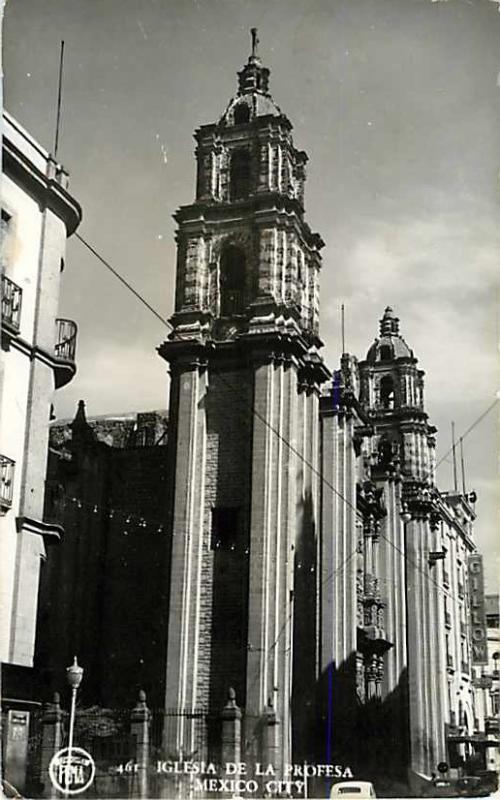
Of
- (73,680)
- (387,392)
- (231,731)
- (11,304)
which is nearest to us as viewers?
(11,304)

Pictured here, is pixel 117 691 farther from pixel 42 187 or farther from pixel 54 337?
pixel 42 187

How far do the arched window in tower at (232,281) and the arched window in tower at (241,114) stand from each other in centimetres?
105

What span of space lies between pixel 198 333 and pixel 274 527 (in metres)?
1.75

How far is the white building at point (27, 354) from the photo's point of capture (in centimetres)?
680

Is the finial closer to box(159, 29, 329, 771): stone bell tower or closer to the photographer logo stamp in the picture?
box(159, 29, 329, 771): stone bell tower

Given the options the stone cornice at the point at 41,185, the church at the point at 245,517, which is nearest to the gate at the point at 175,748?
the church at the point at 245,517

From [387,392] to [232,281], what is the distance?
11.5ft

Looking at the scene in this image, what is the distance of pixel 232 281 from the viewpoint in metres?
9.57

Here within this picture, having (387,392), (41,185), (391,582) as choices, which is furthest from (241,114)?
(391,582)

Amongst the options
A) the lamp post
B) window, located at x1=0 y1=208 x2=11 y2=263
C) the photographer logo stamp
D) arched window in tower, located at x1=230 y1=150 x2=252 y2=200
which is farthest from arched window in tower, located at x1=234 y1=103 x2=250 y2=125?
the photographer logo stamp

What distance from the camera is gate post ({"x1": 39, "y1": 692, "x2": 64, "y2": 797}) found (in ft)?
20.2

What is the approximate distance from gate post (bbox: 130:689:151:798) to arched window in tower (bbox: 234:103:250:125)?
13.9 ft

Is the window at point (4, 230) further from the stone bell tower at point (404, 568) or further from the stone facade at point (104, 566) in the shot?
the stone bell tower at point (404, 568)

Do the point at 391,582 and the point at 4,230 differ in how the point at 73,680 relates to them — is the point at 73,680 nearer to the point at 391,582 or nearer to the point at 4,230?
the point at 4,230
